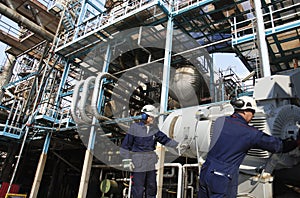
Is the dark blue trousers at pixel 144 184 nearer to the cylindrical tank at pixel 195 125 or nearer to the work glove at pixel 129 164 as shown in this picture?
the work glove at pixel 129 164

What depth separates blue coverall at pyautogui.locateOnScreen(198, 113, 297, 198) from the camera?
99.0 inches

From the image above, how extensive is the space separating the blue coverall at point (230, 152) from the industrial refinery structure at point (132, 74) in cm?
150

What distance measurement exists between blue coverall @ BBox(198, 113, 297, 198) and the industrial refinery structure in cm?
150

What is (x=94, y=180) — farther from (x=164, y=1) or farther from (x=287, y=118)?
(x=287, y=118)

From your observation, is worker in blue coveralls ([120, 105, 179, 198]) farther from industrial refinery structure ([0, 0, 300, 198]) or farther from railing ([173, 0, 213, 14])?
railing ([173, 0, 213, 14])

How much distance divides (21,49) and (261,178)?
1811 cm

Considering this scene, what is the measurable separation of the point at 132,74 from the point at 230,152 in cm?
942

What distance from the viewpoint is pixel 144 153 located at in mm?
3961

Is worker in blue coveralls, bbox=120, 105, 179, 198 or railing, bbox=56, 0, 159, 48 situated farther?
railing, bbox=56, 0, 159, 48

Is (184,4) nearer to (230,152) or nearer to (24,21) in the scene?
(230,152)

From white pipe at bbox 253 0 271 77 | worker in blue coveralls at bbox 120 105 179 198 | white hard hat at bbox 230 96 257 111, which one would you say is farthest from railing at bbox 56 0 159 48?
white hard hat at bbox 230 96 257 111

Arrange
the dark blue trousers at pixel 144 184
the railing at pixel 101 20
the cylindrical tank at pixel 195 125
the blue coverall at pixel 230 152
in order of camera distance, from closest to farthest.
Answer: the blue coverall at pixel 230 152 < the dark blue trousers at pixel 144 184 < the cylindrical tank at pixel 195 125 < the railing at pixel 101 20

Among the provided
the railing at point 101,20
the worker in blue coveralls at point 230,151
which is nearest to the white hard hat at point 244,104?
the worker in blue coveralls at point 230,151

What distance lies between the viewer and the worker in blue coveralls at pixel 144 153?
3.81 meters
